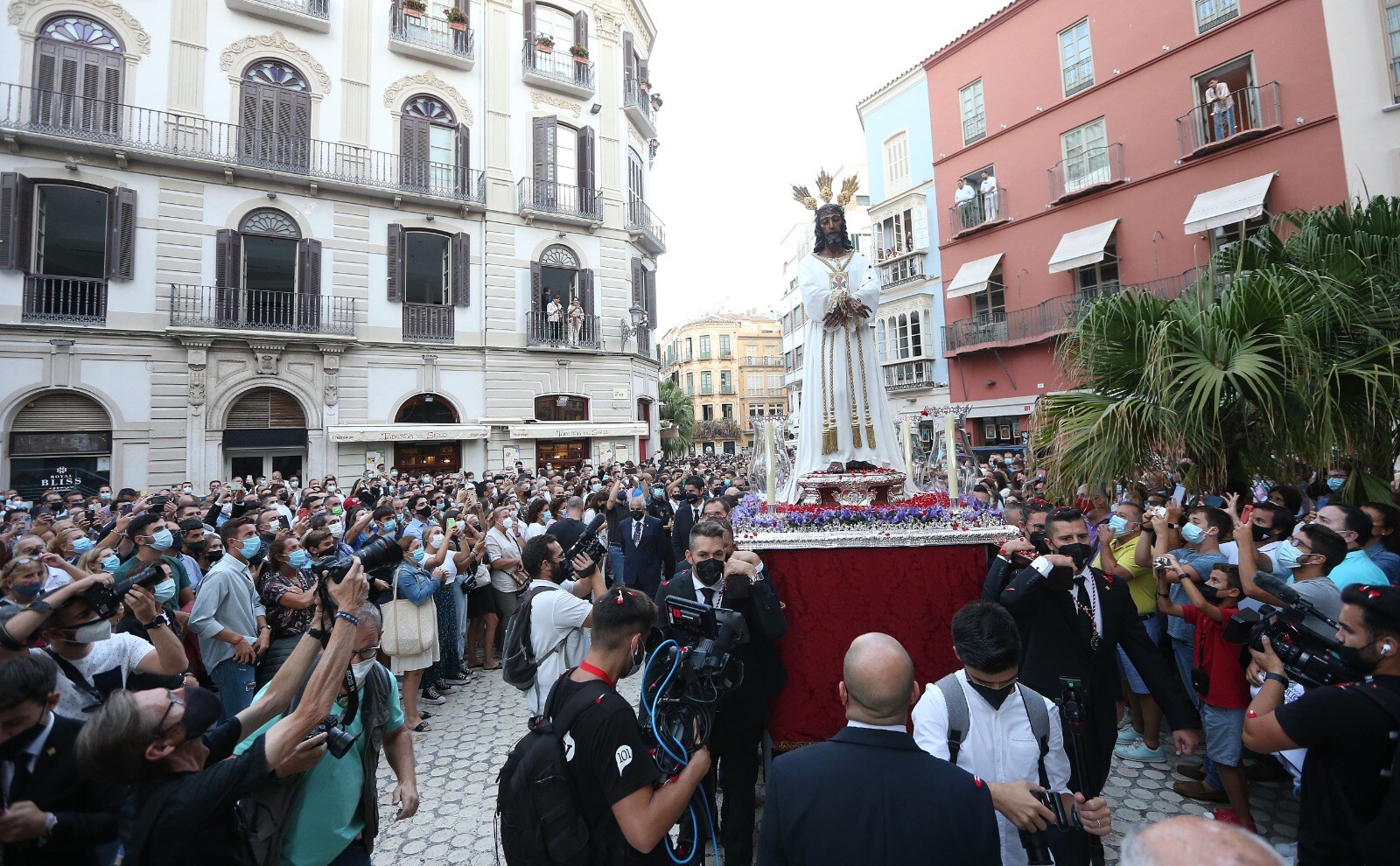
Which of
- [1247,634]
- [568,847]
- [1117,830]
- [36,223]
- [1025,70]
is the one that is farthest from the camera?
[1025,70]

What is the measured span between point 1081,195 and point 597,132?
14936 millimetres

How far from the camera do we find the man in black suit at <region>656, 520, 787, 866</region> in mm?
3359

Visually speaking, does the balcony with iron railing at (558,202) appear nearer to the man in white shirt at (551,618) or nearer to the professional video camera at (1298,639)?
the man in white shirt at (551,618)

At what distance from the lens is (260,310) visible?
1672 cm

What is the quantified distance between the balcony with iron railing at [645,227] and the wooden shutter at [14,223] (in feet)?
49.1

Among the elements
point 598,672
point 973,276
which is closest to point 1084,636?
point 598,672

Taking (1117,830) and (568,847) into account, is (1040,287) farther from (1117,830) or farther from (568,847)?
(568,847)

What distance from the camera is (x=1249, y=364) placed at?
15.0 ft

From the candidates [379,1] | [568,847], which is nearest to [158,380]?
[379,1]

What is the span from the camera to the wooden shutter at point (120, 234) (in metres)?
15.0

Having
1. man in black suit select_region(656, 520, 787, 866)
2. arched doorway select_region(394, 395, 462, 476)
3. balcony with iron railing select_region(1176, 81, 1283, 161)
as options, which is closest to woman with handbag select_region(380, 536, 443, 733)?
man in black suit select_region(656, 520, 787, 866)

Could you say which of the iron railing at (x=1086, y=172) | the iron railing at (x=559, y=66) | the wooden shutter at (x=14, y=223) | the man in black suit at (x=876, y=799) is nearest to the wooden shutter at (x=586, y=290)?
the iron railing at (x=559, y=66)

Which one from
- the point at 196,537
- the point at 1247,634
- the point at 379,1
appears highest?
the point at 379,1

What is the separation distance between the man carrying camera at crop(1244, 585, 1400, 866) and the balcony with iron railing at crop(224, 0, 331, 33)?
74.8 feet
